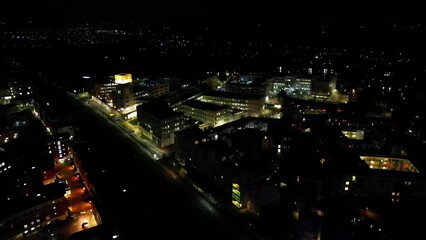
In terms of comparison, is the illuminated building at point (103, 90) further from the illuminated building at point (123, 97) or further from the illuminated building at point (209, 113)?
the illuminated building at point (209, 113)

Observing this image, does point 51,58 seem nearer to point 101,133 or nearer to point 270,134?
point 101,133

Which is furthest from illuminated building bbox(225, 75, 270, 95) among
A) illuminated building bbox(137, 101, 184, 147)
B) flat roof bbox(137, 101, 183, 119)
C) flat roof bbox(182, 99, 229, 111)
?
illuminated building bbox(137, 101, 184, 147)

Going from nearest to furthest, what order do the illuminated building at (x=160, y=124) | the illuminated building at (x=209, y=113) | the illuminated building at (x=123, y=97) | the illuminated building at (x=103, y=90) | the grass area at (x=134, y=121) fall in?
the illuminated building at (x=160, y=124) < the illuminated building at (x=209, y=113) < the grass area at (x=134, y=121) < the illuminated building at (x=123, y=97) < the illuminated building at (x=103, y=90)

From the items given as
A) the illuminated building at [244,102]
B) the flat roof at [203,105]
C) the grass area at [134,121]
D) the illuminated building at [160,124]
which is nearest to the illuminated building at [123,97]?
the grass area at [134,121]

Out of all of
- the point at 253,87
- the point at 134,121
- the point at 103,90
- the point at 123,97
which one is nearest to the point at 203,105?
the point at 134,121

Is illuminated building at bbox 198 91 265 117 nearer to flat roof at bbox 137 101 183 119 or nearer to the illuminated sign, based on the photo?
flat roof at bbox 137 101 183 119

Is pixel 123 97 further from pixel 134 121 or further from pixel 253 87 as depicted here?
pixel 253 87
